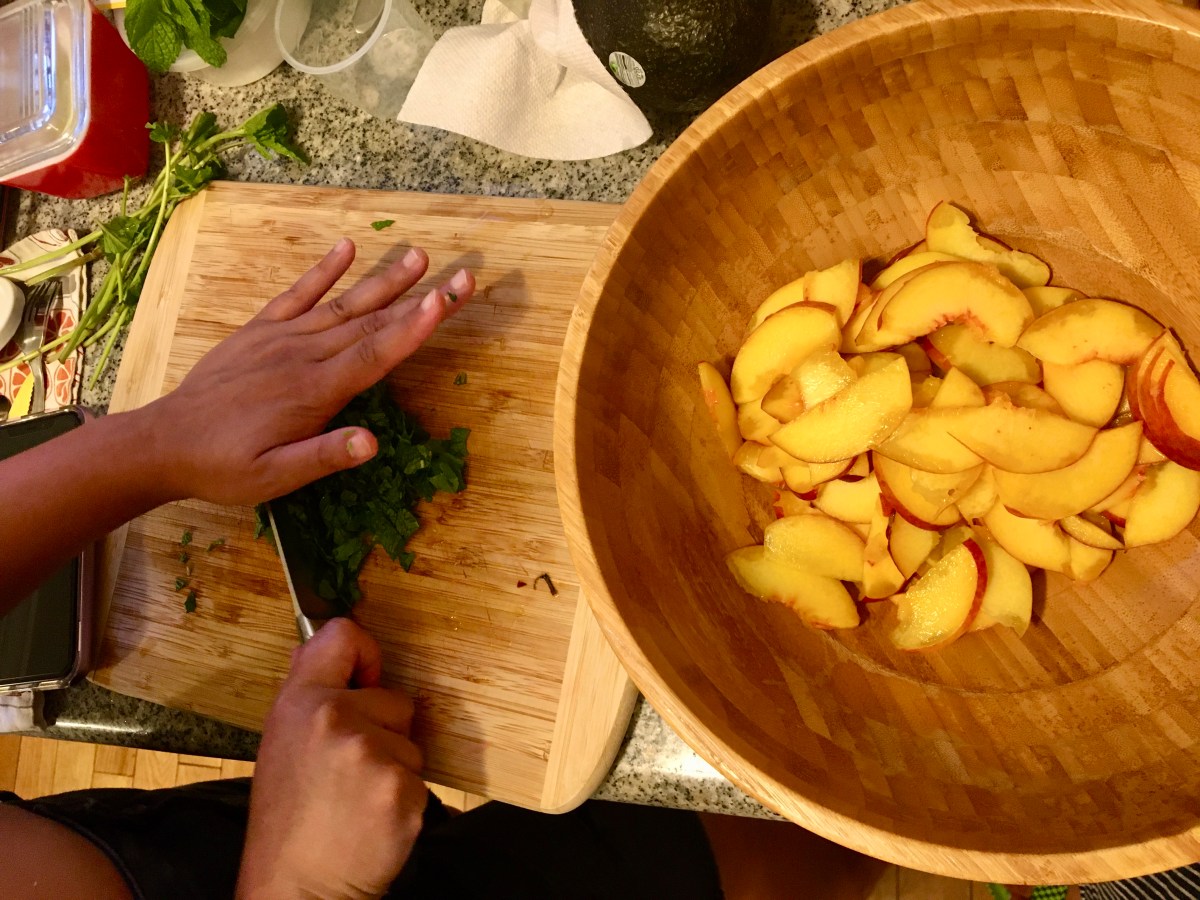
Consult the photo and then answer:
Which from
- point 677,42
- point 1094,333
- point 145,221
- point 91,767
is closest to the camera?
point 1094,333

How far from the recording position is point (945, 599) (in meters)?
0.79

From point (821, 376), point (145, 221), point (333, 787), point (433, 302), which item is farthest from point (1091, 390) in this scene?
point (145, 221)

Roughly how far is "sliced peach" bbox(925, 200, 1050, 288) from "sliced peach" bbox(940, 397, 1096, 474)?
0.19 metres

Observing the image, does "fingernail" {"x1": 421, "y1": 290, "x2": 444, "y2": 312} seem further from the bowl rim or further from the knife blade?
the knife blade

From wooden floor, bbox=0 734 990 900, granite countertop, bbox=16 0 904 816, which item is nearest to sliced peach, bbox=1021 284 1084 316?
granite countertop, bbox=16 0 904 816

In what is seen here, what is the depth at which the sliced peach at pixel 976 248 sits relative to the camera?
2.78 feet

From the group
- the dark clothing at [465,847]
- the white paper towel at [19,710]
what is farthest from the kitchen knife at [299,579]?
the white paper towel at [19,710]

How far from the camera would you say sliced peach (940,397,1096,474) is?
29.5 inches

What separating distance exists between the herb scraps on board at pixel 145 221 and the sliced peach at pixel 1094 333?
3.69 feet

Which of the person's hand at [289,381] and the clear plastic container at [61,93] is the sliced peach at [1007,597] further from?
the clear plastic container at [61,93]

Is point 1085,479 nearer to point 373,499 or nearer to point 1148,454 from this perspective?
point 1148,454

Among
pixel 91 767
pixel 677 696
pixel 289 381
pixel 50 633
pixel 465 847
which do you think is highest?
pixel 677 696

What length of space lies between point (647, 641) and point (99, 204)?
137cm

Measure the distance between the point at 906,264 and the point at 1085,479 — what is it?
0.29 metres
